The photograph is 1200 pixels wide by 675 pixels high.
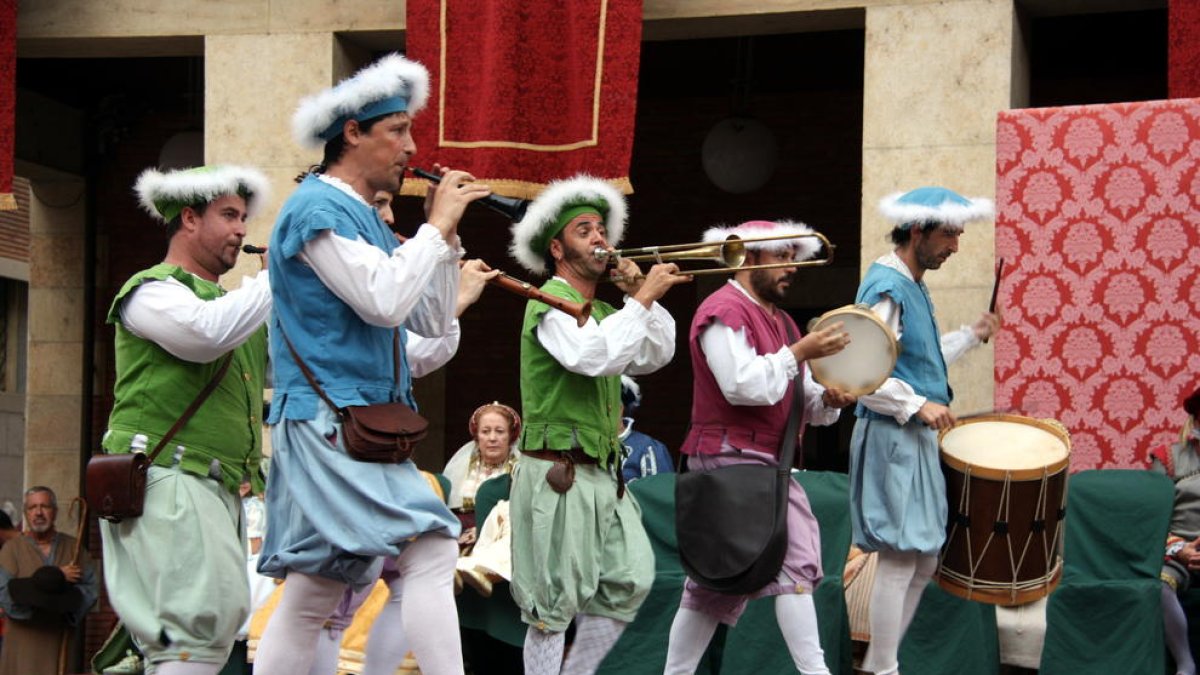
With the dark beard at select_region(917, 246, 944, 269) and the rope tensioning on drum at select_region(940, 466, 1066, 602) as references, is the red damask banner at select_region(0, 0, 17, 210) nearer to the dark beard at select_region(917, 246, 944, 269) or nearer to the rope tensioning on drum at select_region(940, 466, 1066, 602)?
the dark beard at select_region(917, 246, 944, 269)

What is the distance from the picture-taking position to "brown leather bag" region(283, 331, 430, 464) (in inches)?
189

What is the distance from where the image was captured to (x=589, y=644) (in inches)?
259

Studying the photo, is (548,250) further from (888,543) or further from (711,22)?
(711,22)

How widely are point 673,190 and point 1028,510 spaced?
27.5 ft

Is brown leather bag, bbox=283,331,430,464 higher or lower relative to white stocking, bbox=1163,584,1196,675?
higher

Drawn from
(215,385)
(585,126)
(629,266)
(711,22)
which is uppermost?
(711,22)

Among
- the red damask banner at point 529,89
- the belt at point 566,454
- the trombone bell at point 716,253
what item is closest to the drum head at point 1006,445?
the trombone bell at point 716,253

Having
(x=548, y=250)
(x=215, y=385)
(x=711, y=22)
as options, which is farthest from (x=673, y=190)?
(x=215, y=385)

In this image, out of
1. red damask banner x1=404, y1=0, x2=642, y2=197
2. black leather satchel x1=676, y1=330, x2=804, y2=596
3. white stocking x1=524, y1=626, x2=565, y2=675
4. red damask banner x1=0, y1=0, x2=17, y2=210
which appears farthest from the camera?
red damask banner x1=0, y1=0, x2=17, y2=210

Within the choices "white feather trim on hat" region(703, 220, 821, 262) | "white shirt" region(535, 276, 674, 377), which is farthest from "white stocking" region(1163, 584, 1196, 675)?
"white shirt" region(535, 276, 674, 377)

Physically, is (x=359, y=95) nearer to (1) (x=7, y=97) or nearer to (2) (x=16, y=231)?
(1) (x=7, y=97)

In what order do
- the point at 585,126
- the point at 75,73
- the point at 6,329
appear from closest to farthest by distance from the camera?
1. the point at 585,126
2. the point at 75,73
3. the point at 6,329

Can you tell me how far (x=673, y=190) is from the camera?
14766 millimetres

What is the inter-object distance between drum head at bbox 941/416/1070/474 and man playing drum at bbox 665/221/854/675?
54cm
